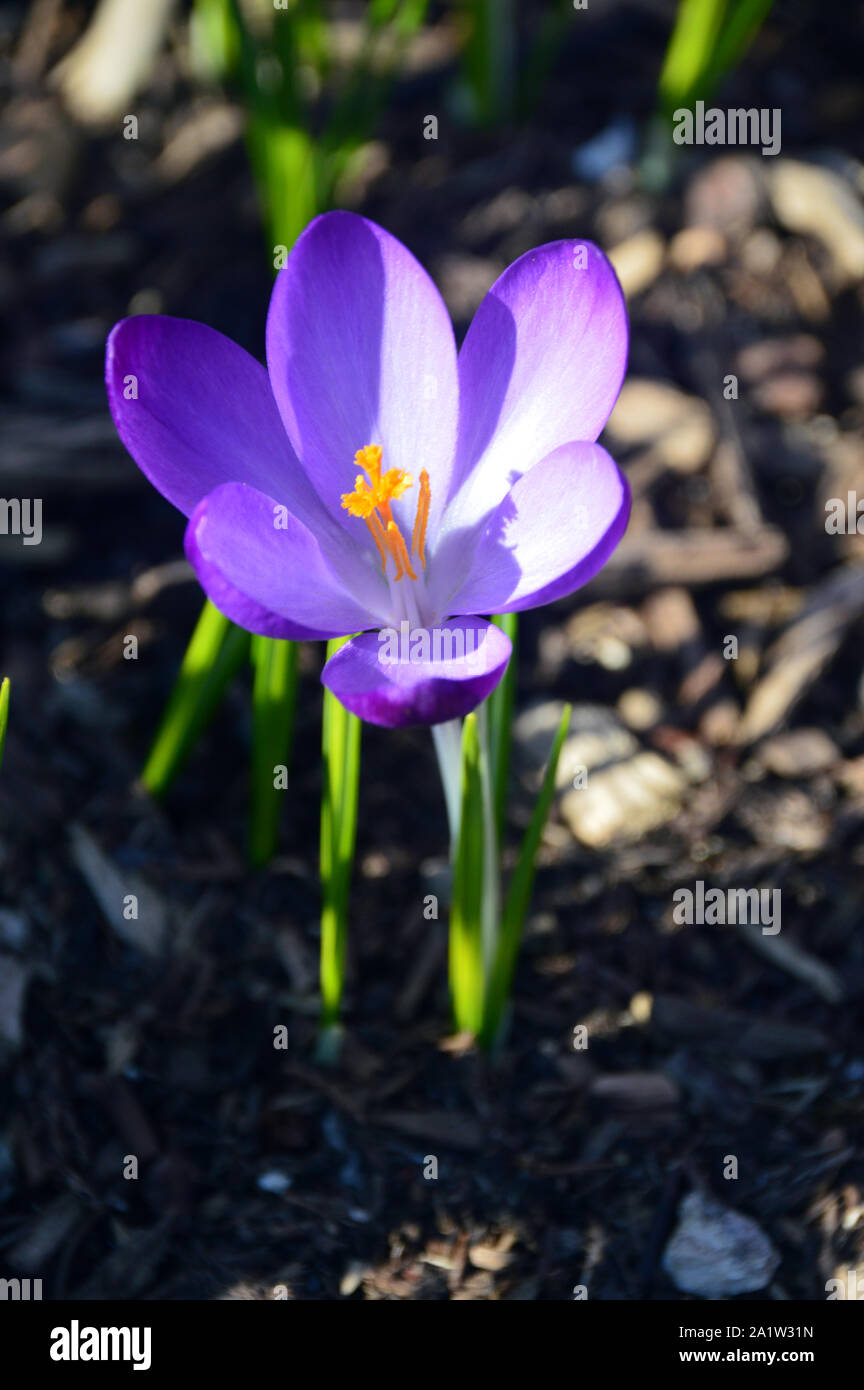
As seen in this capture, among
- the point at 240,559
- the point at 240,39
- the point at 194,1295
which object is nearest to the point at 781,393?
the point at 240,39

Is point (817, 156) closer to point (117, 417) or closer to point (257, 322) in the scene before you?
point (257, 322)

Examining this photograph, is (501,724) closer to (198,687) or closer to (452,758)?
(452,758)

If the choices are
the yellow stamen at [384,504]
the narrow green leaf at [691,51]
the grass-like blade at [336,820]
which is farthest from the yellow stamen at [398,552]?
the narrow green leaf at [691,51]

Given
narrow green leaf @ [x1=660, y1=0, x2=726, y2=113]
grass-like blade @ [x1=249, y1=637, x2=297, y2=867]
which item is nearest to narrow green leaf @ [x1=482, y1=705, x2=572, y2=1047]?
grass-like blade @ [x1=249, y1=637, x2=297, y2=867]

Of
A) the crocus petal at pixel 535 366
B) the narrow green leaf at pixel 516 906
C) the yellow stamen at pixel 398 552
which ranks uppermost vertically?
the crocus petal at pixel 535 366

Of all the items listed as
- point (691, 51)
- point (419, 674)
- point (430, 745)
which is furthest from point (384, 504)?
point (691, 51)

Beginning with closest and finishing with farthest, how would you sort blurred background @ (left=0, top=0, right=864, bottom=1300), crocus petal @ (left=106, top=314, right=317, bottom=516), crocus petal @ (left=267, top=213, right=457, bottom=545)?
crocus petal @ (left=106, top=314, right=317, bottom=516), crocus petal @ (left=267, top=213, right=457, bottom=545), blurred background @ (left=0, top=0, right=864, bottom=1300)

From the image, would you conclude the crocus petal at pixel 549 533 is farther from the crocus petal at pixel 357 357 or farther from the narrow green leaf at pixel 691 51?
the narrow green leaf at pixel 691 51

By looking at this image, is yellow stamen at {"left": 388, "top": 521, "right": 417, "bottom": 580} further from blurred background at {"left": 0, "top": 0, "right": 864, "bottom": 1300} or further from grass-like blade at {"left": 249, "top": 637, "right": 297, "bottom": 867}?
blurred background at {"left": 0, "top": 0, "right": 864, "bottom": 1300}
